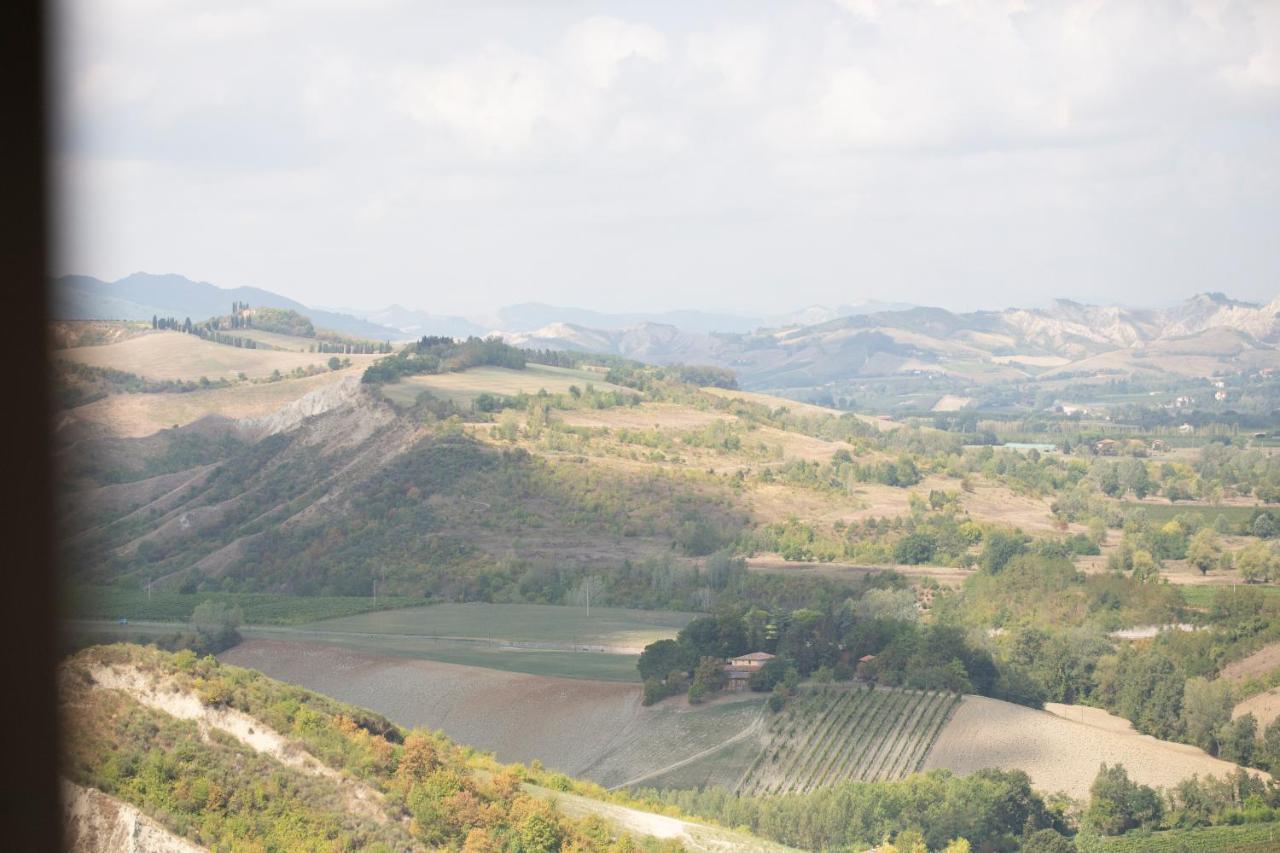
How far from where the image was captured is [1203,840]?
48.0 m

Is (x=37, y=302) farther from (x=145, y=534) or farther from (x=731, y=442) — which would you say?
(x=731, y=442)

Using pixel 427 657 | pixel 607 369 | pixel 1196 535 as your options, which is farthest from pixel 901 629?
pixel 607 369

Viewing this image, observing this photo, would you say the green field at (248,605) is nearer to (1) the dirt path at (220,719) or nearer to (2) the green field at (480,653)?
(2) the green field at (480,653)

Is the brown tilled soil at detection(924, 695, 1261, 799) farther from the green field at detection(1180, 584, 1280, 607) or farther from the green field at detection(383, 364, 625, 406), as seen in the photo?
the green field at detection(383, 364, 625, 406)

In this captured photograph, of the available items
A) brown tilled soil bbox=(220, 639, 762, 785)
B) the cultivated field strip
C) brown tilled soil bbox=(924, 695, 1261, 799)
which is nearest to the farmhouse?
brown tilled soil bbox=(220, 639, 762, 785)

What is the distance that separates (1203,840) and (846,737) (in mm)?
12010

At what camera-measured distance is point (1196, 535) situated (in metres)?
102

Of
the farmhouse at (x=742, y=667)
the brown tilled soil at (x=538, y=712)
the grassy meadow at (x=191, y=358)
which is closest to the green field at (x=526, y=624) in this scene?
the brown tilled soil at (x=538, y=712)

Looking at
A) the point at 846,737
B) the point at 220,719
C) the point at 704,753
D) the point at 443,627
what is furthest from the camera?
the point at 443,627

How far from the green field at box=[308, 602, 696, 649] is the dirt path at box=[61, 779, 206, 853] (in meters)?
44.4

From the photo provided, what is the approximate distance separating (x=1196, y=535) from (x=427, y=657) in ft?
164

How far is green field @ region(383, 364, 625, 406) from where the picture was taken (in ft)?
408

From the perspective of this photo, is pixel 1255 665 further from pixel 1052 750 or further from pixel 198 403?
pixel 198 403

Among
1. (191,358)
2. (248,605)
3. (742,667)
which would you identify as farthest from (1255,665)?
(191,358)
